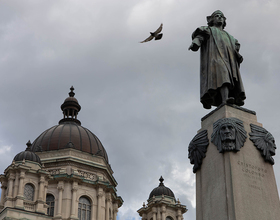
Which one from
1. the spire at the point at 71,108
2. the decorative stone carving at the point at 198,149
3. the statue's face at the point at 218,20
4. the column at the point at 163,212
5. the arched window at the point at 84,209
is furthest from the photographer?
the spire at the point at 71,108

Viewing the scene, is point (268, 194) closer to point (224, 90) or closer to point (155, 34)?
point (224, 90)

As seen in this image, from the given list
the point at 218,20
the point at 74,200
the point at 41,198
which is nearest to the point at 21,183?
the point at 41,198

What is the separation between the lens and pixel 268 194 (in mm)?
9672

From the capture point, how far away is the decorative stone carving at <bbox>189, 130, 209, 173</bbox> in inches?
418

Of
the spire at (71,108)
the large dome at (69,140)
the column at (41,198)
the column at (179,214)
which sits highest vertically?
the spire at (71,108)

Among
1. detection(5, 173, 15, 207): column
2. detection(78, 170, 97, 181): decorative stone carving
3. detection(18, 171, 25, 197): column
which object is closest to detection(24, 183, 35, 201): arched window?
detection(18, 171, 25, 197): column

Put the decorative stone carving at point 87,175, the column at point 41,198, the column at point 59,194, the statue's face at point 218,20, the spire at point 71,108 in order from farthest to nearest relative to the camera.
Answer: the spire at point 71,108 → the decorative stone carving at point 87,175 → the column at point 59,194 → the column at point 41,198 → the statue's face at point 218,20

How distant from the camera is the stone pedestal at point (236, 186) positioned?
30.1 ft

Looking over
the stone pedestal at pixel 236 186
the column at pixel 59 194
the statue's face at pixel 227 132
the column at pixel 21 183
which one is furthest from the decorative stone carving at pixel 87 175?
the statue's face at pixel 227 132

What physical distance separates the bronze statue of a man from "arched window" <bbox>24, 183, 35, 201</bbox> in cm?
4081

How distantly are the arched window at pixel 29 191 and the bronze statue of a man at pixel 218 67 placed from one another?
4081 centimetres

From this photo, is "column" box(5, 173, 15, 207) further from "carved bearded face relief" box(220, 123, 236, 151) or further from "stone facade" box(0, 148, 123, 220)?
"carved bearded face relief" box(220, 123, 236, 151)

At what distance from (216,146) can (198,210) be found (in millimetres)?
1524

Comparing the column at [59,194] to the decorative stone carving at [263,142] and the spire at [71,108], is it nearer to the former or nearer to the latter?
the spire at [71,108]
